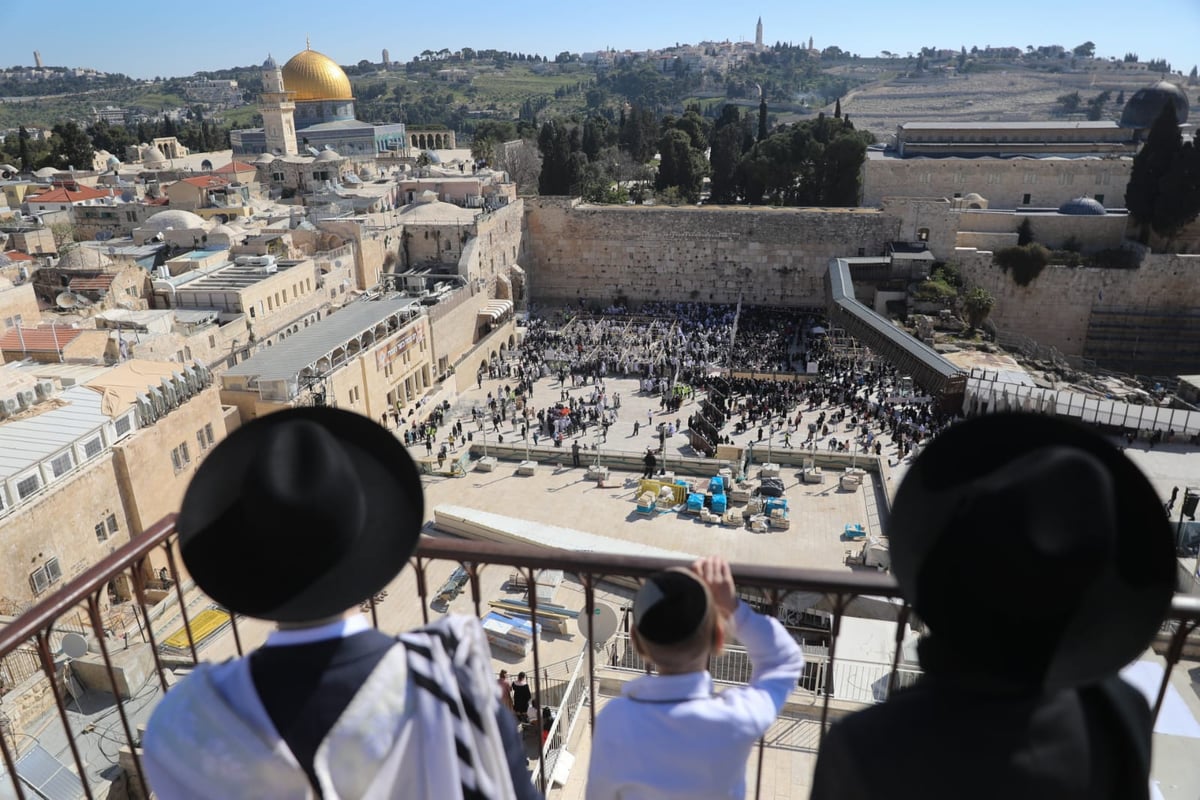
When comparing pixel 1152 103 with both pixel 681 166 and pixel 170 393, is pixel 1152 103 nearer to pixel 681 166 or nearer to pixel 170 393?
pixel 681 166

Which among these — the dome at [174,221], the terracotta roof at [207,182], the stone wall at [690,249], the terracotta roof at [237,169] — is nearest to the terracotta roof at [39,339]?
the dome at [174,221]

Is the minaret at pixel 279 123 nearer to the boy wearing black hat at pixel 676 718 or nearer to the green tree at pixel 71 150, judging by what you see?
the green tree at pixel 71 150

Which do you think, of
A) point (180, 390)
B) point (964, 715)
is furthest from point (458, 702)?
point (180, 390)

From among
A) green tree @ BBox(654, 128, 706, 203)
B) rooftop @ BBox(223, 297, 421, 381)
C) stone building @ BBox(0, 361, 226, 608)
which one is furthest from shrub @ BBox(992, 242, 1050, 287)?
stone building @ BBox(0, 361, 226, 608)

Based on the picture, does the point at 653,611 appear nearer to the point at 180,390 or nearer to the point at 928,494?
the point at 928,494

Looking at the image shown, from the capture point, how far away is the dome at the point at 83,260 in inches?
686

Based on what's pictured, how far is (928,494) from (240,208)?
27.4 metres

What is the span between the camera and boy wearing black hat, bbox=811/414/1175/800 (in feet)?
3.58

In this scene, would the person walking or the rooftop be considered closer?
the person walking

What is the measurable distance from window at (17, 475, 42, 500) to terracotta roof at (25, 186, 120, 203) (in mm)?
23352

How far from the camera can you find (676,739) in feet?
4.93

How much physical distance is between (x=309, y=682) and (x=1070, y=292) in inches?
1015

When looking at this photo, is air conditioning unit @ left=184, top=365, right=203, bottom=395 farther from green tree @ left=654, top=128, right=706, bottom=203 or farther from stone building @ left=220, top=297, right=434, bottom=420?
green tree @ left=654, top=128, right=706, bottom=203

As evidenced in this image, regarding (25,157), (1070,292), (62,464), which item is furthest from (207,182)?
(1070,292)
